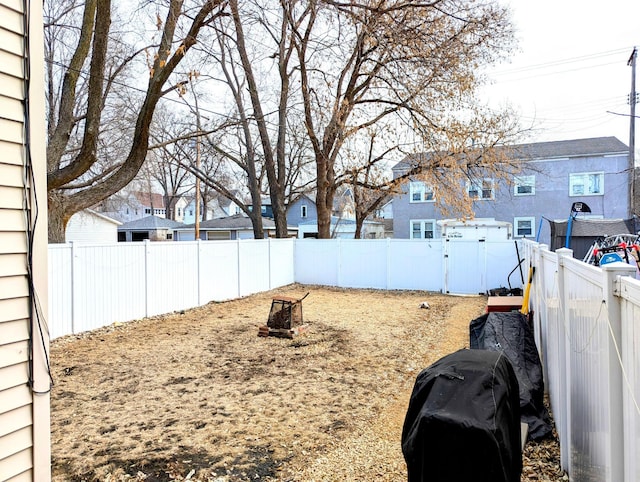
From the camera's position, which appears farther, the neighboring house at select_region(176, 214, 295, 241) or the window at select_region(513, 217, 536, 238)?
the neighboring house at select_region(176, 214, 295, 241)

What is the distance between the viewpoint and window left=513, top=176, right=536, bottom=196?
20.0 meters

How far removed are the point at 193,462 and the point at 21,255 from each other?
211 centimetres

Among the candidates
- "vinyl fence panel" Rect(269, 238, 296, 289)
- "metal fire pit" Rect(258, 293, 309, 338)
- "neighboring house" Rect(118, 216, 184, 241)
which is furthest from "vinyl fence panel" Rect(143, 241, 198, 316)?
"neighboring house" Rect(118, 216, 184, 241)

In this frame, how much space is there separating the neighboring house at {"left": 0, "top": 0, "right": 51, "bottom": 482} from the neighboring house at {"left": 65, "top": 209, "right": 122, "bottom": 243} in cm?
2489

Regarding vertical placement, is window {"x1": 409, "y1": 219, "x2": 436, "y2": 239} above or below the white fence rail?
above

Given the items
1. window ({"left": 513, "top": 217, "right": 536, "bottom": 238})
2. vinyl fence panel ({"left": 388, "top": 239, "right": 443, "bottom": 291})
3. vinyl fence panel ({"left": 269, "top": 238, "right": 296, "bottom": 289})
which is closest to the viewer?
vinyl fence panel ({"left": 388, "top": 239, "right": 443, "bottom": 291})

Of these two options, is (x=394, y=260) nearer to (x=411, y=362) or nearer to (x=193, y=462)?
(x=411, y=362)

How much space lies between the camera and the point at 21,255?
213 centimetres

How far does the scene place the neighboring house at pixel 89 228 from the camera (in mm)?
25453

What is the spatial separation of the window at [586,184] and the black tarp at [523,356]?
16.8 m

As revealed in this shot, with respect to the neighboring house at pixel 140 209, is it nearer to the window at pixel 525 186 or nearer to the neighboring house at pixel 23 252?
the window at pixel 525 186

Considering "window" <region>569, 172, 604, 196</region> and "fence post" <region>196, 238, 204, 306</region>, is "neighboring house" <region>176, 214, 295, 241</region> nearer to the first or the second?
"window" <region>569, 172, 604, 196</region>

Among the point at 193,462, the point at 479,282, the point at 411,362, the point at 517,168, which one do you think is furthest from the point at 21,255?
the point at 517,168

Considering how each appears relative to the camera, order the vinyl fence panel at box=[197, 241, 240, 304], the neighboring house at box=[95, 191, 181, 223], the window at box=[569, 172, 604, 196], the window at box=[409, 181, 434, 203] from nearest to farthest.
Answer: the vinyl fence panel at box=[197, 241, 240, 304] → the window at box=[569, 172, 604, 196] → the window at box=[409, 181, 434, 203] → the neighboring house at box=[95, 191, 181, 223]
